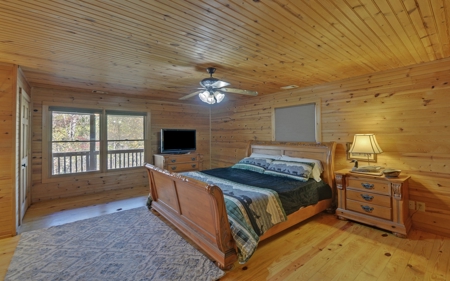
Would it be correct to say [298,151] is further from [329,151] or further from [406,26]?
[406,26]

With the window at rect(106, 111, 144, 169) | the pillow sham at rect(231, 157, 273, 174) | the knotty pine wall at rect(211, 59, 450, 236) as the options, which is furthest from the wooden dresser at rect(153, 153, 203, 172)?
the knotty pine wall at rect(211, 59, 450, 236)

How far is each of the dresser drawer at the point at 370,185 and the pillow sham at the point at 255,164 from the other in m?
1.38

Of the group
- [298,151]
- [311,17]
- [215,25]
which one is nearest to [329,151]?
[298,151]

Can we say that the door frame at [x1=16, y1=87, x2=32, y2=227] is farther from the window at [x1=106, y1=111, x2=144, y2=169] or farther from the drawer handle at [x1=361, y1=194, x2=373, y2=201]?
the drawer handle at [x1=361, y1=194, x2=373, y2=201]

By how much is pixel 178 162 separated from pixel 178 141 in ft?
2.28

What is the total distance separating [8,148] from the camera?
9.56 ft

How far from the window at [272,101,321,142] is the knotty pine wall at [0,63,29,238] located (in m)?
4.53

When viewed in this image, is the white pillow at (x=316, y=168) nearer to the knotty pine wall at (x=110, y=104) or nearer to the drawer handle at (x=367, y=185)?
the drawer handle at (x=367, y=185)

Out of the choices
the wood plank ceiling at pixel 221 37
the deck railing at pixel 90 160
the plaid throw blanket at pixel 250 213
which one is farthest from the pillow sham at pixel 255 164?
the deck railing at pixel 90 160

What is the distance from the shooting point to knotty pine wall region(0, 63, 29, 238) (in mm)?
2869

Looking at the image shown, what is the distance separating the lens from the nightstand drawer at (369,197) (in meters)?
2.95

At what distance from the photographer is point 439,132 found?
2.88 metres

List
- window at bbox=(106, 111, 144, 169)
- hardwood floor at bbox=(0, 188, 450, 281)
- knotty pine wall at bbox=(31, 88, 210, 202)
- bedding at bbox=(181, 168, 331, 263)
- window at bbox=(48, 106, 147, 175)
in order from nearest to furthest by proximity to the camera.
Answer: hardwood floor at bbox=(0, 188, 450, 281), bedding at bbox=(181, 168, 331, 263), knotty pine wall at bbox=(31, 88, 210, 202), window at bbox=(48, 106, 147, 175), window at bbox=(106, 111, 144, 169)

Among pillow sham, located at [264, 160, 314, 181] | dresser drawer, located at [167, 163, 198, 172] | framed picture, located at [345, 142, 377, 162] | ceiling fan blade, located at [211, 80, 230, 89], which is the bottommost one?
dresser drawer, located at [167, 163, 198, 172]
